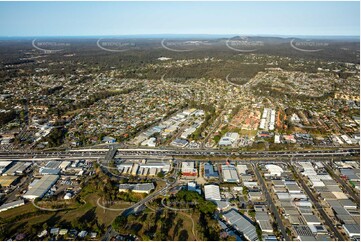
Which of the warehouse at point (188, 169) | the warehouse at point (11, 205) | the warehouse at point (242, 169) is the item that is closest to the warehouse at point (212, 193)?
the warehouse at point (188, 169)

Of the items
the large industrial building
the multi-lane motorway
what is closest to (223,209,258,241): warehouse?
the multi-lane motorway

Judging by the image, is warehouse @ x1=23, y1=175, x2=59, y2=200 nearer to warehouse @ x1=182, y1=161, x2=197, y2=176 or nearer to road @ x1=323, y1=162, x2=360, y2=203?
warehouse @ x1=182, y1=161, x2=197, y2=176

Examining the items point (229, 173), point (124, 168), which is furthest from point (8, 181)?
point (229, 173)

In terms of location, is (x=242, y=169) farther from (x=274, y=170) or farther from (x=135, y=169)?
(x=135, y=169)

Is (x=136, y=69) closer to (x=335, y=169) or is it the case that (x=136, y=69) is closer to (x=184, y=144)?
(x=184, y=144)

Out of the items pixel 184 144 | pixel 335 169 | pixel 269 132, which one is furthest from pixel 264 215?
pixel 269 132

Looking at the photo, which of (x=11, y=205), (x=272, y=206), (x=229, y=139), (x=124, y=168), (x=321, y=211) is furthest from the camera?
(x=229, y=139)
